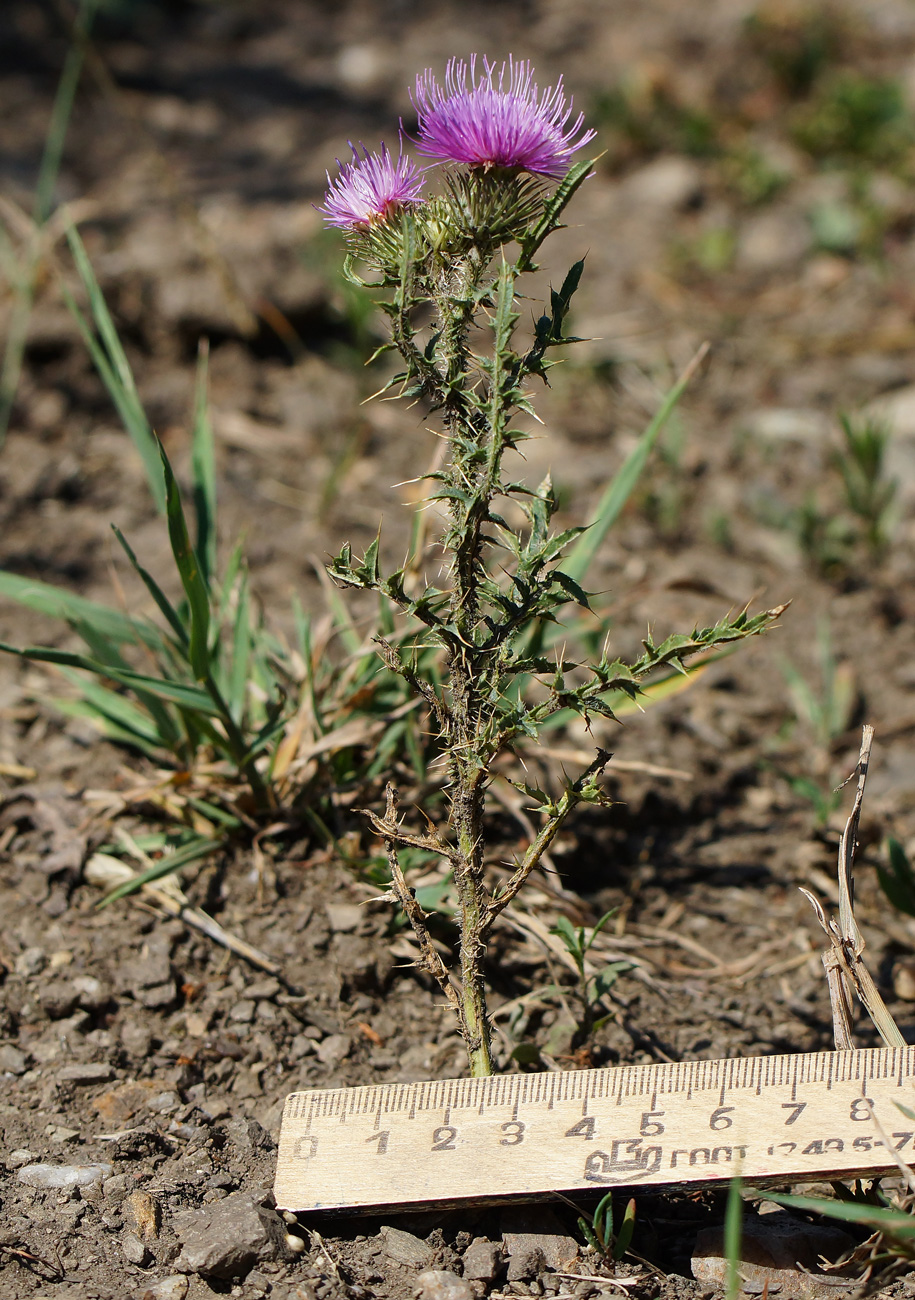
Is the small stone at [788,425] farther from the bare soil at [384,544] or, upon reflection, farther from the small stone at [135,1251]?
the small stone at [135,1251]

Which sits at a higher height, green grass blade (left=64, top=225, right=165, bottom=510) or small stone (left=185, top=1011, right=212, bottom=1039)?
green grass blade (left=64, top=225, right=165, bottom=510)

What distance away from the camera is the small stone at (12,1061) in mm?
1956

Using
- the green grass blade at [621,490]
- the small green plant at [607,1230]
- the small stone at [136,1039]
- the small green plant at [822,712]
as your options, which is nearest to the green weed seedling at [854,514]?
the small green plant at [822,712]

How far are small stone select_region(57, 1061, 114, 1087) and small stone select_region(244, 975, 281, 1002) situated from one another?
0.94 feet

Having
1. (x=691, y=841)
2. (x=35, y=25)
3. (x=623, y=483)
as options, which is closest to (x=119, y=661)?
(x=623, y=483)

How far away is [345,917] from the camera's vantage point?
7.28 feet

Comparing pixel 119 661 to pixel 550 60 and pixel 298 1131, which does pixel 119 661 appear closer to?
pixel 298 1131

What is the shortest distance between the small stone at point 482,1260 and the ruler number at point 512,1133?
184mm

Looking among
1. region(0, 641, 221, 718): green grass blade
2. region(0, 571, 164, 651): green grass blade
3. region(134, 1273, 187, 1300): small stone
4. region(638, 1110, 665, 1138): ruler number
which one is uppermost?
region(0, 571, 164, 651): green grass blade

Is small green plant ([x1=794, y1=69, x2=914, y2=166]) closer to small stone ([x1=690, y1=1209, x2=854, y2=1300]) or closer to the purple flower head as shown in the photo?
the purple flower head

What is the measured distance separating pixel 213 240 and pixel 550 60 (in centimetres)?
267

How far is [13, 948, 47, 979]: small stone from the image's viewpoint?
212cm

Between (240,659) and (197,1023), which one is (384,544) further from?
(197,1023)

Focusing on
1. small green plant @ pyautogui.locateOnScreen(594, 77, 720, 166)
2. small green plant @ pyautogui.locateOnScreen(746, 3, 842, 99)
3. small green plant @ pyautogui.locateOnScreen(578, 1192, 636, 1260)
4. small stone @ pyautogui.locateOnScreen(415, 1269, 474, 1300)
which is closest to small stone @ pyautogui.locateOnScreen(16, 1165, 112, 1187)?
small stone @ pyautogui.locateOnScreen(415, 1269, 474, 1300)
